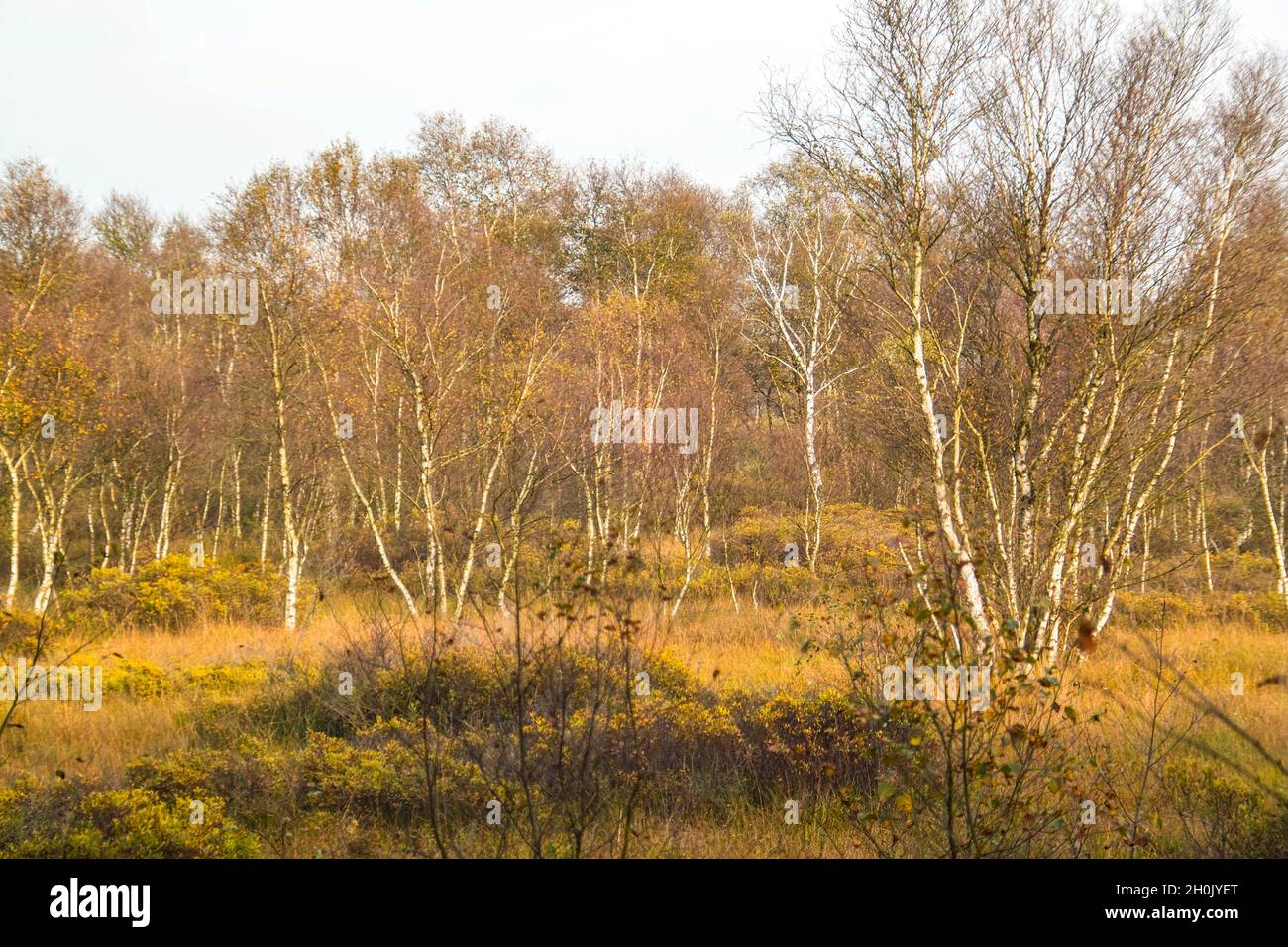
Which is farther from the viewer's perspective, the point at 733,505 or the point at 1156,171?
the point at 733,505

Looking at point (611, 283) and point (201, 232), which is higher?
point (201, 232)

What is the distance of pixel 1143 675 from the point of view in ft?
34.2

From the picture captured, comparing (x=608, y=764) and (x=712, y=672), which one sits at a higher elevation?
(x=608, y=764)

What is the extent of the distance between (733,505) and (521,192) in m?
13.0

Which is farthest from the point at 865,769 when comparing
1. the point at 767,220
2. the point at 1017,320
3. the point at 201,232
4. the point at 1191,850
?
the point at 201,232

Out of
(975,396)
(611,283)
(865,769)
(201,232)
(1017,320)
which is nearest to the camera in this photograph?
(865,769)

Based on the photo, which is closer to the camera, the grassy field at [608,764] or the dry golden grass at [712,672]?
the grassy field at [608,764]

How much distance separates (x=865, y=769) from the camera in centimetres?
771

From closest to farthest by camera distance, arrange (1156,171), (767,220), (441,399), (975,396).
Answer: (1156,171) < (975,396) < (441,399) < (767,220)

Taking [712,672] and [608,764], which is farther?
[712,672]

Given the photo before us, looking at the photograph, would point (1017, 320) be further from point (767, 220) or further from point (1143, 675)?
point (767, 220)

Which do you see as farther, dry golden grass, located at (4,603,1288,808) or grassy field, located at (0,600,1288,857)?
dry golden grass, located at (4,603,1288,808)

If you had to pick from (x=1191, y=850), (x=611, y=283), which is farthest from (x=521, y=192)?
(x=1191, y=850)
